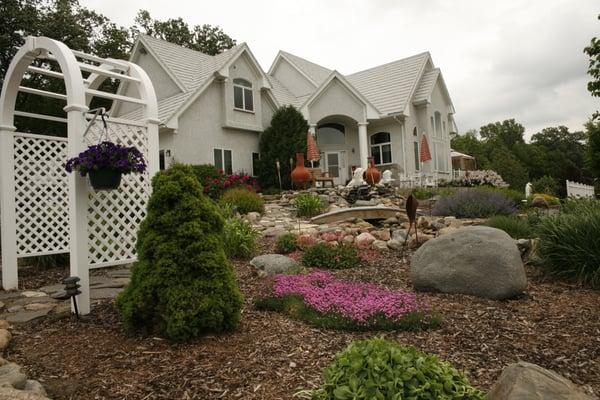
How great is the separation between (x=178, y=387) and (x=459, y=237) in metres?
3.72

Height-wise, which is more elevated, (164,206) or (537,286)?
(164,206)

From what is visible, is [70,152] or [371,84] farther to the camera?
[371,84]

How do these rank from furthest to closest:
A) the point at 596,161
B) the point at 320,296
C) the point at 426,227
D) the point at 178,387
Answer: the point at 596,161
the point at 426,227
the point at 320,296
the point at 178,387

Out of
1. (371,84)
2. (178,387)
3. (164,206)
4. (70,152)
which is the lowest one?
(178,387)

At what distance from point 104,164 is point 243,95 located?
1469 cm

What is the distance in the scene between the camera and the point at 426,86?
2250 centimetres

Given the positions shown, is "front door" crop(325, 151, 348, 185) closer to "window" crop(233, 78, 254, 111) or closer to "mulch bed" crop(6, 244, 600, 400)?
"window" crop(233, 78, 254, 111)

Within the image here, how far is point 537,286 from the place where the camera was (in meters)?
5.34

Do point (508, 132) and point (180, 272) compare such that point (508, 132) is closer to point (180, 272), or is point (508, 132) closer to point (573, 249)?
point (573, 249)

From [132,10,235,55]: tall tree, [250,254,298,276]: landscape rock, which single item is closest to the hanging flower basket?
[250,254,298,276]: landscape rock

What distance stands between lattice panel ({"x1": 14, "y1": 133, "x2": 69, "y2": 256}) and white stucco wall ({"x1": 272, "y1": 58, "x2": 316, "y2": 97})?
17433mm

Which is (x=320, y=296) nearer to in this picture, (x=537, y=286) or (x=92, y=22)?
(x=537, y=286)

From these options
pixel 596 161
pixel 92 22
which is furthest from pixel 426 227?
pixel 92 22

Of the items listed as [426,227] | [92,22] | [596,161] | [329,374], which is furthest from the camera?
[92,22]
